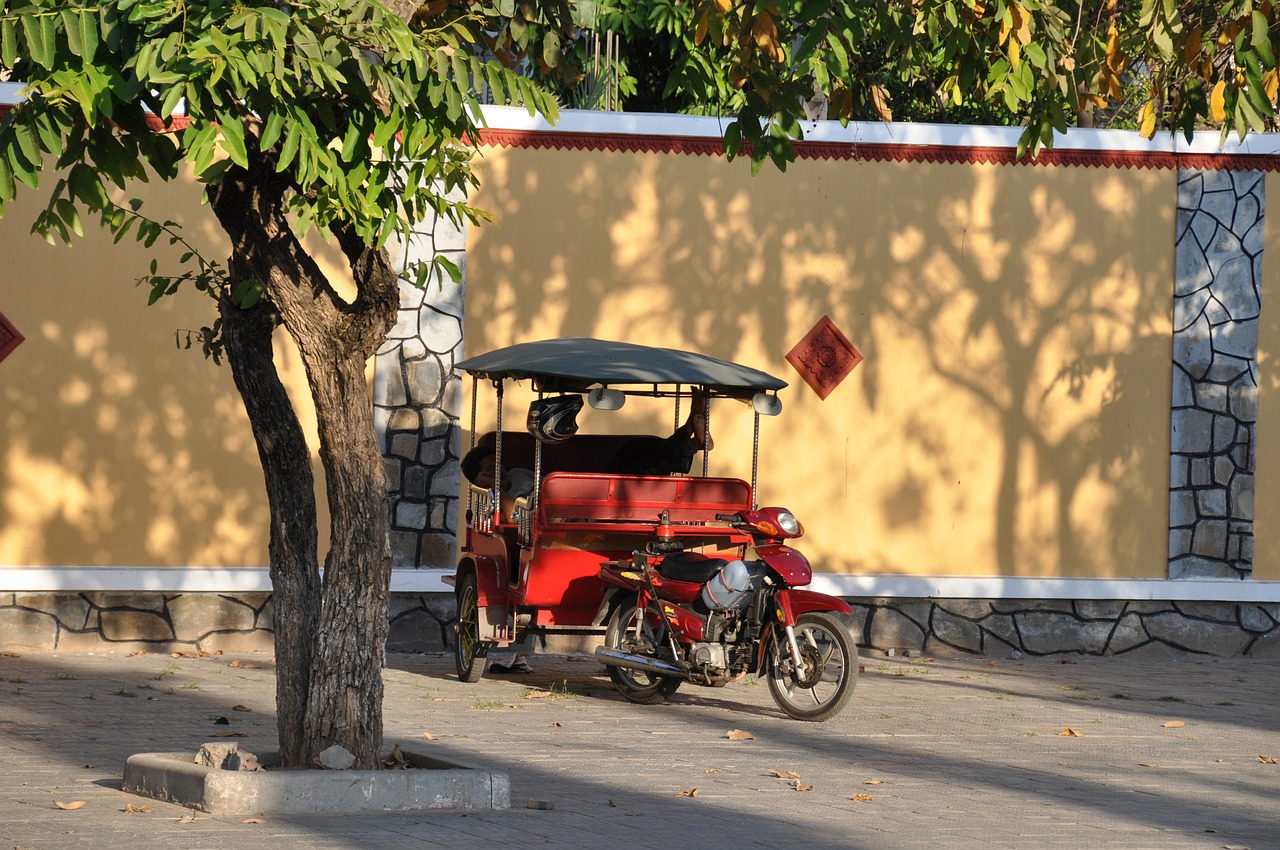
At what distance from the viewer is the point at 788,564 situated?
32.8 feet

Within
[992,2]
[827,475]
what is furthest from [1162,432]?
[992,2]

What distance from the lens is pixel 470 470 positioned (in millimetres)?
11672

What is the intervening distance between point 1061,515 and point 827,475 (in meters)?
1.99

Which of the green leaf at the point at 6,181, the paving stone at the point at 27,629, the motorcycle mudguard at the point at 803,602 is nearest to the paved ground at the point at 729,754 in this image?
the paving stone at the point at 27,629

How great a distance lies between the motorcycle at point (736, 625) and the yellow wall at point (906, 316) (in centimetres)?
253

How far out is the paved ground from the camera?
6613 millimetres

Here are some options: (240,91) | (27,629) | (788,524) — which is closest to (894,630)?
(788,524)

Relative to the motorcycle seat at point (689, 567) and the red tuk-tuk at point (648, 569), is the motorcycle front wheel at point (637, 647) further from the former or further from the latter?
the motorcycle seat at point (689, 567)

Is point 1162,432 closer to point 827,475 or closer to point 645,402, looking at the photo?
point 827,475

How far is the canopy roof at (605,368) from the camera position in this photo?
33.9ft

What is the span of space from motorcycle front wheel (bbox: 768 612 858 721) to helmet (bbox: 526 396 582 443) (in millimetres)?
1993

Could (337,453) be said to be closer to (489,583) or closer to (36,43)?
(36,43)

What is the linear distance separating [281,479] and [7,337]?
18.8ft

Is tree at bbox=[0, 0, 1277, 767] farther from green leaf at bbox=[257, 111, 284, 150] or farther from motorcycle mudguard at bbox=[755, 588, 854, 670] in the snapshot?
motorcycle mudguard at bbox=[755, 588, 854, 670]
